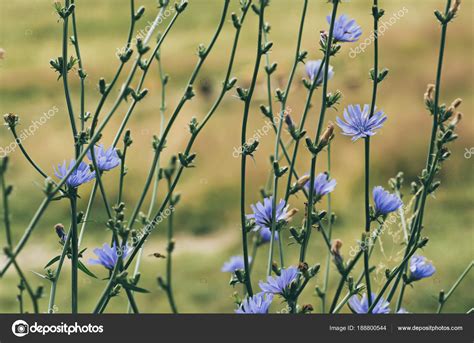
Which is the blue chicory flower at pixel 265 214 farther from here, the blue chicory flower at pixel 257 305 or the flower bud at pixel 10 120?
the flower bud at pixel 10 120

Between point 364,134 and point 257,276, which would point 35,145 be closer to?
point 257,276

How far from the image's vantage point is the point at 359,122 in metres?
0.78

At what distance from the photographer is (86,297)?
2.40 meters

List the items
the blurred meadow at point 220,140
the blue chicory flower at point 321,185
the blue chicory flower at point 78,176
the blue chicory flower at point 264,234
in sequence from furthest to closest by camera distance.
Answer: the blurred meadow at point 220,140 → the blue chicory flower at point 264,234 → the blue chicory flower at point 321,185 → the blue chicory flower at point 78,176

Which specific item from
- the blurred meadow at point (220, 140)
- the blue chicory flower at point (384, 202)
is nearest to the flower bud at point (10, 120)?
the blue chicory flower at point (384, 202)

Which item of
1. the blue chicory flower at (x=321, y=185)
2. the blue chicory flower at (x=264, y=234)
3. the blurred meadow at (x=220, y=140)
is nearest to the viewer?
the blue chicory flower at (x=321, y=185)

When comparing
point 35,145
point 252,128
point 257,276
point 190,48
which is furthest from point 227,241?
point 190,48
